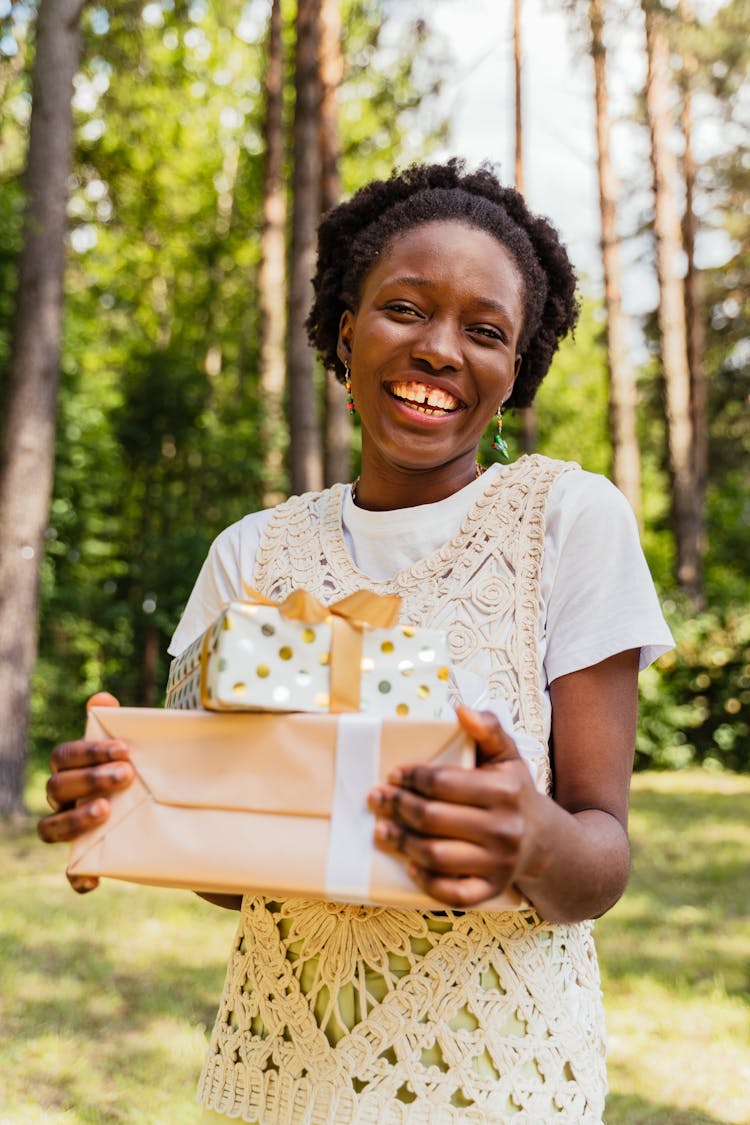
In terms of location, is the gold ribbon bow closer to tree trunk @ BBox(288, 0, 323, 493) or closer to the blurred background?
the blurred background

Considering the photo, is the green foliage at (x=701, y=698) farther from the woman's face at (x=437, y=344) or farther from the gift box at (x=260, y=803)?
the gift box at (x=260, y=803)

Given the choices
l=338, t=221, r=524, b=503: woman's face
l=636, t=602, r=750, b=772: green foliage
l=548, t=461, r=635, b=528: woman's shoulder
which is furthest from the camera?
l=636, t=602, r=750, b=772: green foliage

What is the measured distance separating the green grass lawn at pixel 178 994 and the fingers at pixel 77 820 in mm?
3174

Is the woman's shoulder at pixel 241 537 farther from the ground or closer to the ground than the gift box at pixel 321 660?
farther from the ground

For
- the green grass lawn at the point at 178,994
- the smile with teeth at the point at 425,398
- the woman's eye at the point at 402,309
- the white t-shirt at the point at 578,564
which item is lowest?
the green grass lawn at the point at 178,994

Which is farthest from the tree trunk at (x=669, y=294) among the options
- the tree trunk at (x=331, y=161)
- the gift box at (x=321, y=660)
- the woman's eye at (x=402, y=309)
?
the gift box at (x=321, y=660)

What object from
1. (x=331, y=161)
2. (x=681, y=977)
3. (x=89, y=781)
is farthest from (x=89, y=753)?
(x=331, y=161)

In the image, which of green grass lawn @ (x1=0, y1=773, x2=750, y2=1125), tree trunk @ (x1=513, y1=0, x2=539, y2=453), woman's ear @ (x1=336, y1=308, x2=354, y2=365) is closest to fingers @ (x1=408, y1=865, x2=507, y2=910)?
woman's ear @ (x1=336, y1=308, x2=354, y2=365)

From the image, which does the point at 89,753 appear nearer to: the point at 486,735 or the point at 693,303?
the point at 486,735

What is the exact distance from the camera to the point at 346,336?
205cm

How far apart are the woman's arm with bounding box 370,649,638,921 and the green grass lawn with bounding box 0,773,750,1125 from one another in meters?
3.18

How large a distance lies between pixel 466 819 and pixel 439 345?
804mm

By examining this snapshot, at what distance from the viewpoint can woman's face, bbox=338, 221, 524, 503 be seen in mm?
1677

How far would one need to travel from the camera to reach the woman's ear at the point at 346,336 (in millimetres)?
2025
